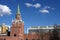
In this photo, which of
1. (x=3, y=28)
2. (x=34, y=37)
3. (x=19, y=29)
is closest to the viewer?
(x=19, y=29)

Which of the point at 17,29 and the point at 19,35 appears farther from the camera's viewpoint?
the point at 19,35

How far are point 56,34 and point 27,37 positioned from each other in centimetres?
1392

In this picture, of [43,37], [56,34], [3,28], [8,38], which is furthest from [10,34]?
[3,28]

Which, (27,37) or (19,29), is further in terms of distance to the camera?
(27,37)

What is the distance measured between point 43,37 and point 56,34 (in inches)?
247

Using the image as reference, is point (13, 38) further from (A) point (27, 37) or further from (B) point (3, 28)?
(B) point (3, 28)

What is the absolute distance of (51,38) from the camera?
94.6 meters

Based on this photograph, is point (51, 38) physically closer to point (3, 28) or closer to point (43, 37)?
point (43, 37)

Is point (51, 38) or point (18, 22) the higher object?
point (18, 22)

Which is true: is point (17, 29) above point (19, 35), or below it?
above

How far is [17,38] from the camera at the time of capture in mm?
90375

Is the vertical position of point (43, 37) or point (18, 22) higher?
point (18, 22)

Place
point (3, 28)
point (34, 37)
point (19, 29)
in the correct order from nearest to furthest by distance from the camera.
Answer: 1. point (19, 29)
2. point (34, 37)
3. point (3, 28)

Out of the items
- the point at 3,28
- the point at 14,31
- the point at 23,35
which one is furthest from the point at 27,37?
the point at 3,28
